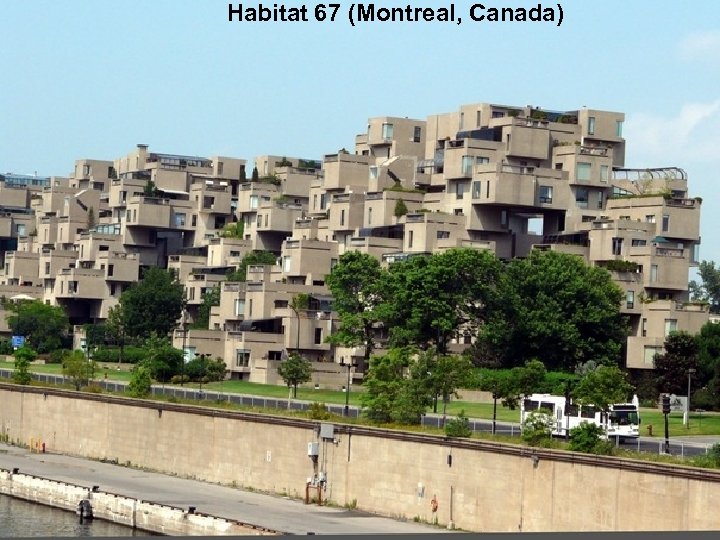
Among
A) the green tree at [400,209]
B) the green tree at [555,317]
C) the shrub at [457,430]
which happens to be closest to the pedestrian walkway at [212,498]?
the shrub at [457,430]

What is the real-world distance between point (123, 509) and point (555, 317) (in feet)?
165

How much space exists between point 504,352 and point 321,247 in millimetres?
28319

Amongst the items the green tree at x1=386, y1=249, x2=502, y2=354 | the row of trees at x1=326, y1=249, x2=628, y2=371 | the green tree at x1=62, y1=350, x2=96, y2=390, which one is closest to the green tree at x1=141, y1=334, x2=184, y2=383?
the green tree at x1=62, y1=350, x2=96, y2=390

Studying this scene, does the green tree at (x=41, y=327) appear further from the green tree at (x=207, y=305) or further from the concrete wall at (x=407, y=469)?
the concrete wall at (x=407, y=469)

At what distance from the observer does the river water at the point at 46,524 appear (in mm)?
58094

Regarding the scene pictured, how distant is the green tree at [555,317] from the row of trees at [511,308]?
6 cm

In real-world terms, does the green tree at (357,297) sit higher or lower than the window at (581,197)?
lower

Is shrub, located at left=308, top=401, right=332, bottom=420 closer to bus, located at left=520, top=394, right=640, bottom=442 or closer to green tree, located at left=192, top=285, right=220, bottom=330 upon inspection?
bus, located at left=520, top=394, right=640, bottom=442

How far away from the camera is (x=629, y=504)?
47688mm

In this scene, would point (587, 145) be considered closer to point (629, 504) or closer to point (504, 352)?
point (504, 352)

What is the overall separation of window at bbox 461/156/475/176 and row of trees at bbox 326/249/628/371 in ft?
58.0

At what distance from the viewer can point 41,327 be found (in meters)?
147

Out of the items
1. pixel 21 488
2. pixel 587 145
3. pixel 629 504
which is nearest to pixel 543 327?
pixel 587 145

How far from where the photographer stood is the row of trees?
10612 cm
